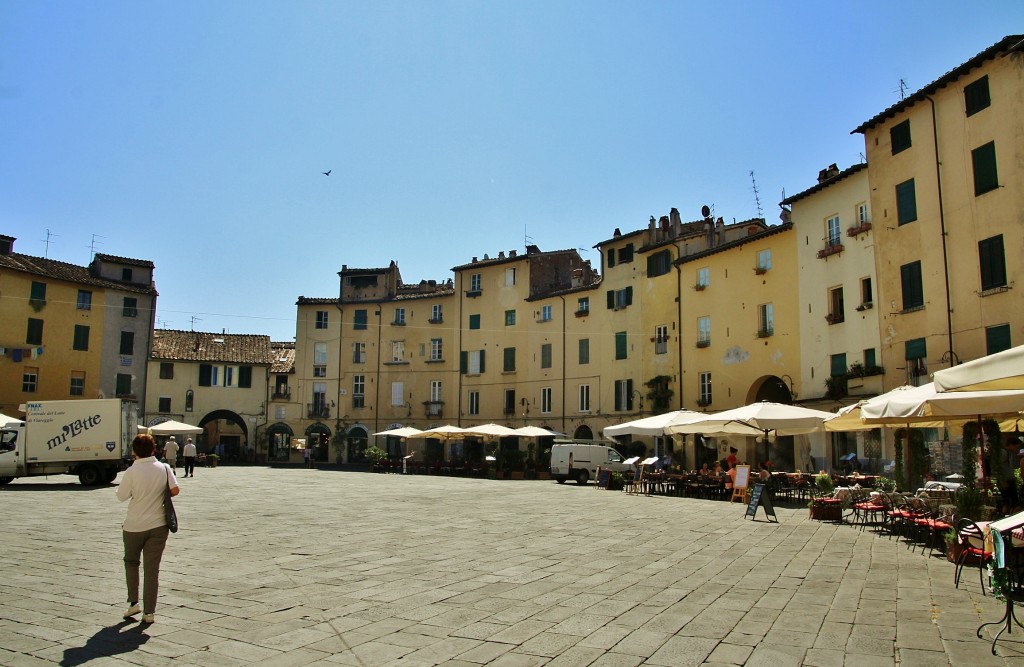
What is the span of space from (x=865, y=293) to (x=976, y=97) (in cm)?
722

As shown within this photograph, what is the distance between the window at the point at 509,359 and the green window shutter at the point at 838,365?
2305cm

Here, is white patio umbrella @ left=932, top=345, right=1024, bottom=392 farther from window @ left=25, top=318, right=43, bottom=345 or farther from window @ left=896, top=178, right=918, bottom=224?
window @ left=25, top=318, right=43, bottom=345

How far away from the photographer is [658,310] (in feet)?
128

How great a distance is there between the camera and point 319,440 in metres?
56.1

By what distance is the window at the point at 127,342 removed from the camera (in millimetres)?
49531

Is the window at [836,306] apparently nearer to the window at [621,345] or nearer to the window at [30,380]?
the window at [621,345]

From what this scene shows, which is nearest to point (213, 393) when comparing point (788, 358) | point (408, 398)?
point (408, 398)

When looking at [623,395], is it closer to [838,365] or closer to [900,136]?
[838,365]

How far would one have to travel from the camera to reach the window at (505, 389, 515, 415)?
157 ft

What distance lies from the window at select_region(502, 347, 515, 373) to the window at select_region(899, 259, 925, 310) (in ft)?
87.4

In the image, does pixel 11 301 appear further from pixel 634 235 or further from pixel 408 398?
pixel 634 235

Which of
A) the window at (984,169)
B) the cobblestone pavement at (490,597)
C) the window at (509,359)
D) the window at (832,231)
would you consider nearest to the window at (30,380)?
the window at (509,359)

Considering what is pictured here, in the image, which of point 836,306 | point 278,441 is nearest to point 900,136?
point 836,306

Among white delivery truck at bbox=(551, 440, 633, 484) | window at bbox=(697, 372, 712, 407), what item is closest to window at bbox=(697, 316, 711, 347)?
window at bbox=(697, 372, 712, 407)
